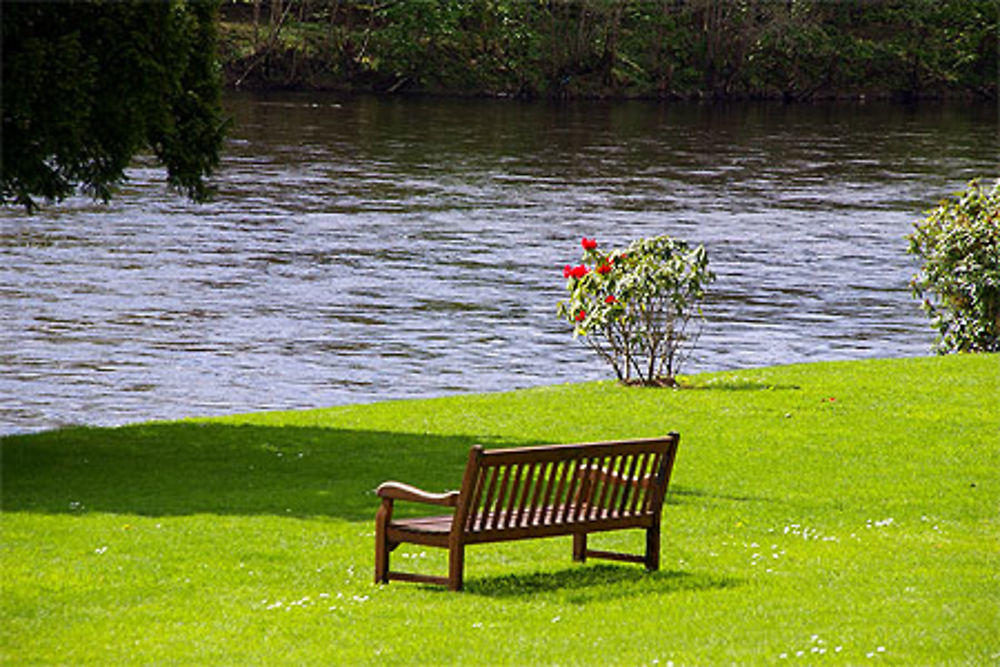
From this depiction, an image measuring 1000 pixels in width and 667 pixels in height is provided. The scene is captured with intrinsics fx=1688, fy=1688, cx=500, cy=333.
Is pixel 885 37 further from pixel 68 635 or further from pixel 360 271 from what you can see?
pixel 68 635

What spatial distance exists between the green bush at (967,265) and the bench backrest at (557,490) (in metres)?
12.6

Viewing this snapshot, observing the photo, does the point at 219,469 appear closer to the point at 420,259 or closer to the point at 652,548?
the point at 652,548

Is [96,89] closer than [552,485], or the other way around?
[552,485]

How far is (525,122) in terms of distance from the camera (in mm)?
73062

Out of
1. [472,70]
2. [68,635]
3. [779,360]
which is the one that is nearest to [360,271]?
[779,360]

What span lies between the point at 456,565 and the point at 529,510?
0.70m

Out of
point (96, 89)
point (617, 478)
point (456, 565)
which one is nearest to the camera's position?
point (456, 565)

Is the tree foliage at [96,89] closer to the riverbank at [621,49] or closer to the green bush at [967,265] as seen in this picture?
the green bush at [967,265]

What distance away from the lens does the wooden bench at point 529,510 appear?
10.2 meters

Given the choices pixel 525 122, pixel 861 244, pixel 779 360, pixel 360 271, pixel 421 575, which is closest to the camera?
pixel 421 575

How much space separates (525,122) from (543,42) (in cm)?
1995

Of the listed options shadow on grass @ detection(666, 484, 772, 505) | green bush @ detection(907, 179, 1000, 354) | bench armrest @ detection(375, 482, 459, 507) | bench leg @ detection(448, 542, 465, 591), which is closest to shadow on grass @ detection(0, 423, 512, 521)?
shadow on grass @ detection(666, 484, 772, 505)

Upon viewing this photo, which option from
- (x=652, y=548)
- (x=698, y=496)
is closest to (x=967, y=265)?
(x=698, y=496)

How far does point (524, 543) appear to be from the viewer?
1211 cm
